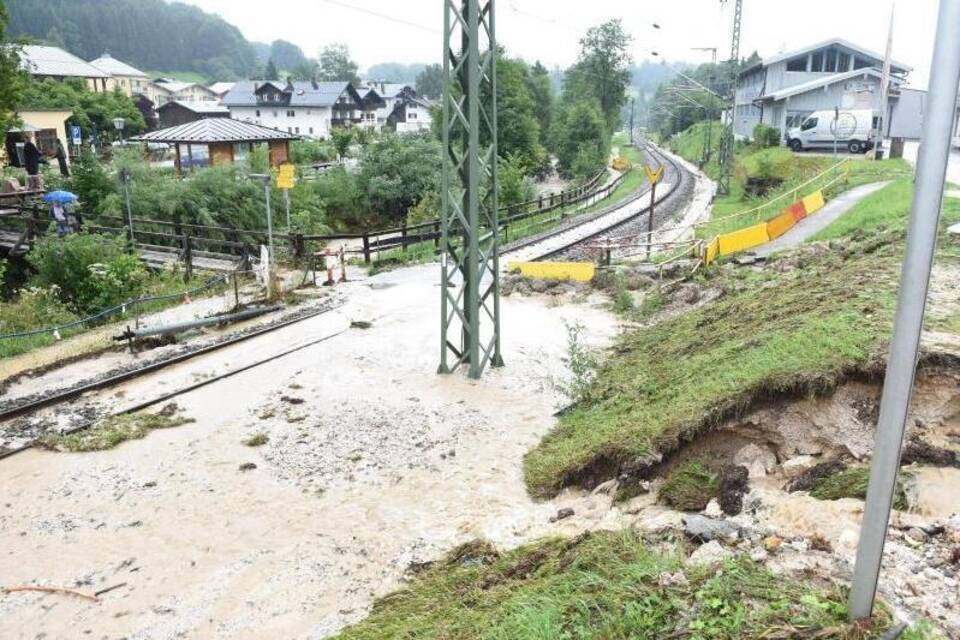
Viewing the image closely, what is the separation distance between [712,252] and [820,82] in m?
27.9

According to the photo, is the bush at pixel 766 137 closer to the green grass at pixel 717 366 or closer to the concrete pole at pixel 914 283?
the green grass at pixel 717 366

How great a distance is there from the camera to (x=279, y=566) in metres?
7.00

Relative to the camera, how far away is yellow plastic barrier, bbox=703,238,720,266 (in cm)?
1812

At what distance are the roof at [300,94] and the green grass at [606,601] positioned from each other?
75.0m

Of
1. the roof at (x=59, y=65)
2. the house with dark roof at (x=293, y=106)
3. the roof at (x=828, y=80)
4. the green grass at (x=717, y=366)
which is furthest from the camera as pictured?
the house with dark roof at (x=293, y=106)

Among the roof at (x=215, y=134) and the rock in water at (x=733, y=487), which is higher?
the roof at (x=215, y=134)

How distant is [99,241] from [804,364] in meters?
17.1

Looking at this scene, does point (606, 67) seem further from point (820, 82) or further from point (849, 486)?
point (849, 486)

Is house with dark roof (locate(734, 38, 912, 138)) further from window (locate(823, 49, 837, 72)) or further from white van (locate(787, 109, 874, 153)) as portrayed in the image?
white van (locate(787, 109, 874, 153))

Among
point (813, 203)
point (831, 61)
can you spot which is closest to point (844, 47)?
point (831, 61)

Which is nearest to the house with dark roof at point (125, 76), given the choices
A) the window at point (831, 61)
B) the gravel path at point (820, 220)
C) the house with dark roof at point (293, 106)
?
the house with dark roof at point (293, 106)

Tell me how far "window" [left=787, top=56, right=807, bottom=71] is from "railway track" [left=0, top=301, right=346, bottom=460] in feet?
141

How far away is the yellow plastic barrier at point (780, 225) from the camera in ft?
66.8

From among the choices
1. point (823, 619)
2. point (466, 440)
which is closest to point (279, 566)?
point (466, 440)
